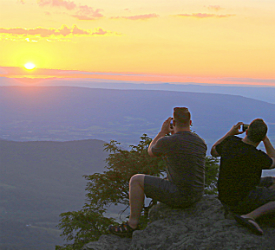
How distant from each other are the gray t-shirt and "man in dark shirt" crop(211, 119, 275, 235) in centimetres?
43

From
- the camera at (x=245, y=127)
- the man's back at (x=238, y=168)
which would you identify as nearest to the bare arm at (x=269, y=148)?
the man's back at (x=238, y=168)

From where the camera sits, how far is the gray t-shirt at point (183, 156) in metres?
5.41

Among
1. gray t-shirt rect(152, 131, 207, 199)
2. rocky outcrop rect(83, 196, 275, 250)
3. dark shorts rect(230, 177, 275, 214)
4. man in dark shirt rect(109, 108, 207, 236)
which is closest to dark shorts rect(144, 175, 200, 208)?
man in dark shirt rect(109, 108, 207, 236)

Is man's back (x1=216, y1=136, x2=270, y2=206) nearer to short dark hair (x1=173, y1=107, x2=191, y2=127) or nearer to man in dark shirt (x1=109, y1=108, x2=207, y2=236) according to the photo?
man in dark shirt (x1=109, y1=108, x2=207, y2=236)

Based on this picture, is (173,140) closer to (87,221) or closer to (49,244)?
(87,221)

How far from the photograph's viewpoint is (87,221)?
13984 millimetres

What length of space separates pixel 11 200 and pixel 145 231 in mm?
181263

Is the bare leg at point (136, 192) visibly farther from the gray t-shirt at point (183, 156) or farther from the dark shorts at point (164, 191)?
the gray t-shirt at point (183, 156)

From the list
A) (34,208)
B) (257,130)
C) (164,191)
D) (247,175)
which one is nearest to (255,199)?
(247,175)

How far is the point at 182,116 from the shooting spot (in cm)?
541

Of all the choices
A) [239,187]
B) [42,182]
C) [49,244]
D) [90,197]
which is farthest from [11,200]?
[239,187]

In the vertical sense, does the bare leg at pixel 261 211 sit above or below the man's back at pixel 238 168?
below

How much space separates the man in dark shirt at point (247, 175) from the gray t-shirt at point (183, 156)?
0.43 meters

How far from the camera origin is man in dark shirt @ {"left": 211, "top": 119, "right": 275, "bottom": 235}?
4.96 meters
